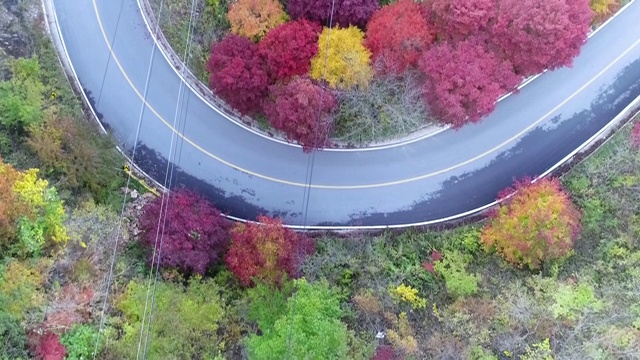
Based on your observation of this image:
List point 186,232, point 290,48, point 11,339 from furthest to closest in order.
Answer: point 290,48 < point 186,232 < point 11,339

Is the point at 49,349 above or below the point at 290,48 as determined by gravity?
below

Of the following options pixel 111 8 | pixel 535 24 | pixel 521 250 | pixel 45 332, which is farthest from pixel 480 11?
pixel 45 332

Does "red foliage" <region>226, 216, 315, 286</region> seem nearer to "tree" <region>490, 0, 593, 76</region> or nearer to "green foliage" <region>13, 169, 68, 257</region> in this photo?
"green foliage" <region>13, 169, 68, 257</region>

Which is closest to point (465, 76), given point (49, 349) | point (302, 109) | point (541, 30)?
point (541, 30)

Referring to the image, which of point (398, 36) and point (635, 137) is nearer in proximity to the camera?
point (398, 36)

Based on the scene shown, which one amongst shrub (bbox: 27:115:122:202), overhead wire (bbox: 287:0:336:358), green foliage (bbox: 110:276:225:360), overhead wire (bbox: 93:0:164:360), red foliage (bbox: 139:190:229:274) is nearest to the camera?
overhead wire (bbox: 287:0:336:358)

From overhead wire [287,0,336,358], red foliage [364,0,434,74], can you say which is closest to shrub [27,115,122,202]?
overhead wire [287,0,336,358]

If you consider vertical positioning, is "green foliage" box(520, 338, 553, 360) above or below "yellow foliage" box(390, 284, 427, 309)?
below

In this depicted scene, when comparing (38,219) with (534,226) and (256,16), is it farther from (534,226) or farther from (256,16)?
(534,226)
